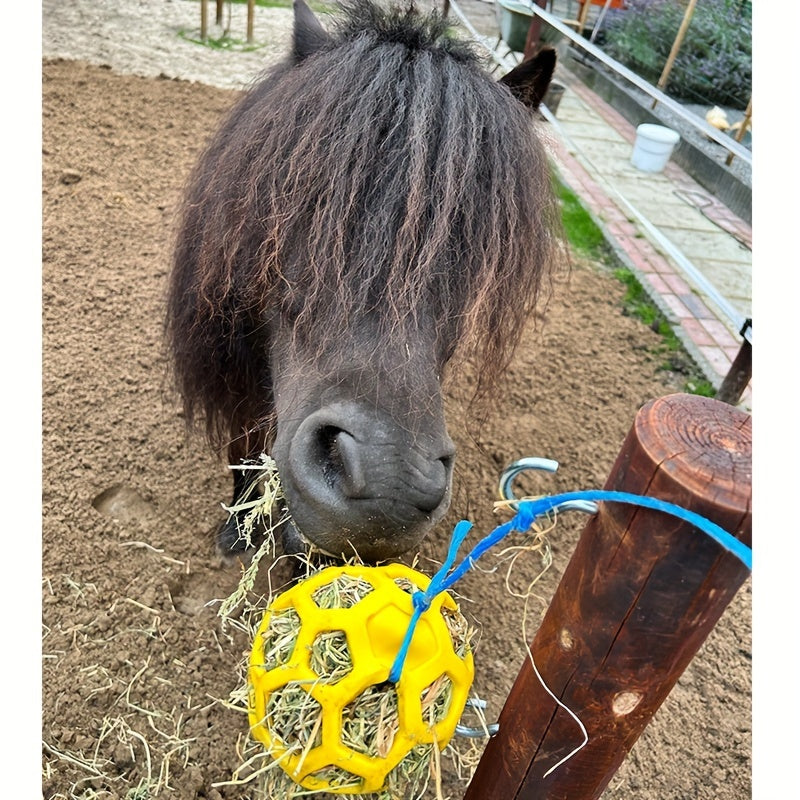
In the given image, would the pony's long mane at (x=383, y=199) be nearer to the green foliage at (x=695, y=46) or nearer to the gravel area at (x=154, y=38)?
the green foliage at (x=695, y=46)

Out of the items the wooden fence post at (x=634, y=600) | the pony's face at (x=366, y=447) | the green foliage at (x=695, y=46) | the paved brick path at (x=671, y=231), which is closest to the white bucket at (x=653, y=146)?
the paved brick path at (x=671, y=231)

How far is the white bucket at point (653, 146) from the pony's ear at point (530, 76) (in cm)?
422

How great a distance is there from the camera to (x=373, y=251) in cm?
172

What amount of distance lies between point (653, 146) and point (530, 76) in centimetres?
435

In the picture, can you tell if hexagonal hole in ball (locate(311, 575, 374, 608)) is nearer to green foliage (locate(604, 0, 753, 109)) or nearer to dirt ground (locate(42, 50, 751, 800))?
dirt ground (locate(42, 50, 751, 800))

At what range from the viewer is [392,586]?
1.45 metres

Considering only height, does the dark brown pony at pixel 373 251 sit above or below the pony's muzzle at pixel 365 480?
above

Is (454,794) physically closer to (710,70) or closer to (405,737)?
(405,737)

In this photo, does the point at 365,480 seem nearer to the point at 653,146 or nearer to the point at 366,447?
the point at 366,447

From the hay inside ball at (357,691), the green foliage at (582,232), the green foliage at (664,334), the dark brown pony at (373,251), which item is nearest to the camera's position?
the hay inside ball at (357,691)

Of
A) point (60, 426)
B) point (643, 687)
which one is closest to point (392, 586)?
point (643, 687)

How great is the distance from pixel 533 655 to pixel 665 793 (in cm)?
163

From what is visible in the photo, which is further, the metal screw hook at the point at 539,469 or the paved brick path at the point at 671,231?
the paved brick path at the point at 671,231

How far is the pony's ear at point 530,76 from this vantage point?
2.33m
